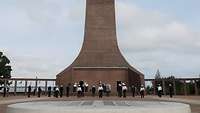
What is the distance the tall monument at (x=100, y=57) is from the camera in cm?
2803

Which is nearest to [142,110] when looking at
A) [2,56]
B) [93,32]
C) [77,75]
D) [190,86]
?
[77,75]

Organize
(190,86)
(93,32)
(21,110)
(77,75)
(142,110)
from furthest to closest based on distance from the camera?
(190,86)
(93,32)
(77,75)
(21,110)
(142,110)

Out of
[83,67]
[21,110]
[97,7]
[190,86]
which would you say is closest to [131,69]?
[83,67]

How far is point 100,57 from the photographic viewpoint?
29031mm

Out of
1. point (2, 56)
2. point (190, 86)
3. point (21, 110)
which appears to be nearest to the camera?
point (21, 110)

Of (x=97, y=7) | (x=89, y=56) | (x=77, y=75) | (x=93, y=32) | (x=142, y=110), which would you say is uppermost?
(x=97, y=7)

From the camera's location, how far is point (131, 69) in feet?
96.5

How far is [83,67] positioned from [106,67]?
85.7 inches

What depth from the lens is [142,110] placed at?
→ 593 centimetres

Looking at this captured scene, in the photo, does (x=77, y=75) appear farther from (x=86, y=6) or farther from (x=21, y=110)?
(x=21, y=110)

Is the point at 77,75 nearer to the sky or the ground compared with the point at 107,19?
nearer to the ground

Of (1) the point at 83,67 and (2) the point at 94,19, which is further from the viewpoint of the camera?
(2) the point at 94,19

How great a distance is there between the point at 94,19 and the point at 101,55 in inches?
152

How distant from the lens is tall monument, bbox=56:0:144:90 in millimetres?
28031
